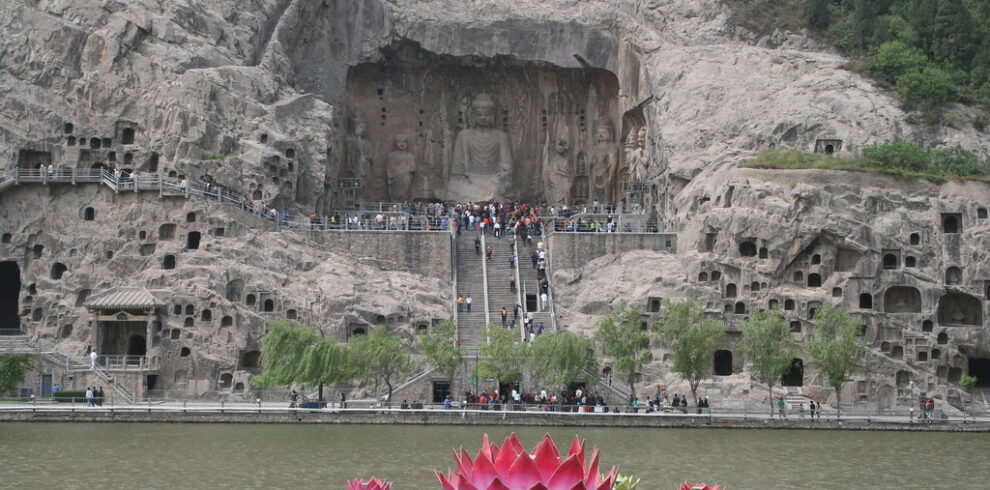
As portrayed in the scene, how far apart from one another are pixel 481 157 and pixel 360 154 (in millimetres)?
8005

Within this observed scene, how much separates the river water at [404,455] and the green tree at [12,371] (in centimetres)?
914

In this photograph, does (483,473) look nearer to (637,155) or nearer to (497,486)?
(497,486)

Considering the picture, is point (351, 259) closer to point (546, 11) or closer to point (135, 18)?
point (135, 18)

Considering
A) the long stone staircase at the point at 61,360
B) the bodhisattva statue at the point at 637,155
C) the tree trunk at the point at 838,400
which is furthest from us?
the bodhisattva statue at the point at 637,155

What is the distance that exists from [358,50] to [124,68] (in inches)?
601

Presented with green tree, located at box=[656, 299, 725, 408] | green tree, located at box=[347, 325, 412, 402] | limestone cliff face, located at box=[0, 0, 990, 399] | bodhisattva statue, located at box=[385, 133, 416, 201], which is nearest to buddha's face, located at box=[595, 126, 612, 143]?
limestone cliff face, located at box=[0, 0, 990, 399]

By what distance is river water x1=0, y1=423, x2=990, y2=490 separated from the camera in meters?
33.8

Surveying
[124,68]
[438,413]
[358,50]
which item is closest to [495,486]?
[438,413]

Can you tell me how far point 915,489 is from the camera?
33.4 metres

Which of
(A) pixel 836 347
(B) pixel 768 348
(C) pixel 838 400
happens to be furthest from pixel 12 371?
(A) pixel 836 347

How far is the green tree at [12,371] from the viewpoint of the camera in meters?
57.4

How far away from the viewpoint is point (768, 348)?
5700cm

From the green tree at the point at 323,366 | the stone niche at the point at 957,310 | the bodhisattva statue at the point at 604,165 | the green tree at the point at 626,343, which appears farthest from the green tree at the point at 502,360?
the bodhisattva statue at the point at 604,165

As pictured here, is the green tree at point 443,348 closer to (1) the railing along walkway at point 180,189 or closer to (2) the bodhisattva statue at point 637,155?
(1) the railing along walkway at point 180,189
